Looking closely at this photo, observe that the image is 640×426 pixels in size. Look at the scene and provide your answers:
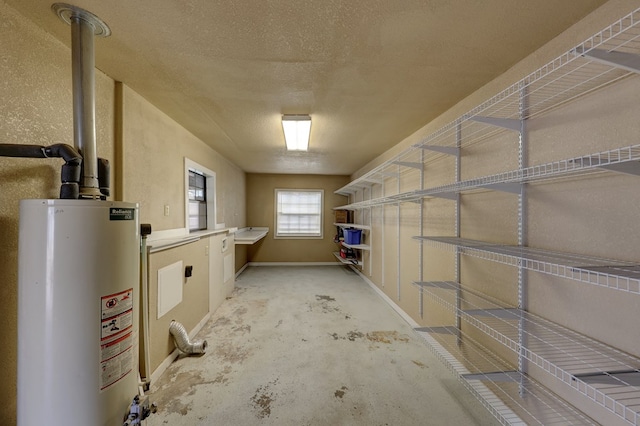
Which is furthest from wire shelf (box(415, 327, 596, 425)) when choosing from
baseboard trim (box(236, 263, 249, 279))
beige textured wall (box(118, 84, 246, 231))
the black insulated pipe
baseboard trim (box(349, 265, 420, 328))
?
baseboard trim (box(236, 263, 249, 279))

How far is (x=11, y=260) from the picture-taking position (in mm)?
1212

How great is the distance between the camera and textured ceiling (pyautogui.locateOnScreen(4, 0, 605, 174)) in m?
1.19

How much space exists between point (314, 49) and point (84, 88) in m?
1.22

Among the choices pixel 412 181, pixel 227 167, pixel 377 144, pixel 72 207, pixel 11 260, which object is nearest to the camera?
pixel 72 207

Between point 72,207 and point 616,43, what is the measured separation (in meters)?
2.44

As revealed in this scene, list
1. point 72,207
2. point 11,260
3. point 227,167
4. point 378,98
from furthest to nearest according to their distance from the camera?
1. point 227,167
2. point 378,98
3. point 11,260
4. point 72,207

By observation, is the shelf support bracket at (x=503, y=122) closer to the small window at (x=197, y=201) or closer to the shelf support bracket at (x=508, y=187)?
the shelf support bracket at (x=508, y=187)

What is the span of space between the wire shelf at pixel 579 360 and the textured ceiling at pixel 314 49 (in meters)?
1.54

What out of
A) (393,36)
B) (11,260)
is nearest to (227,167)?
(11,260)

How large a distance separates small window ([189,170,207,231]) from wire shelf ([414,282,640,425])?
349 centimetres

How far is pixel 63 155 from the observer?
1122 mm

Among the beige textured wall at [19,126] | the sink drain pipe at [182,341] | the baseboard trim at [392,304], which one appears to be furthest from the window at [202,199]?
the baseboard trim at [392,304]

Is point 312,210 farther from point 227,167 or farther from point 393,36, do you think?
point 393,36

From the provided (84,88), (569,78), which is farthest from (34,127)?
(569,78)
